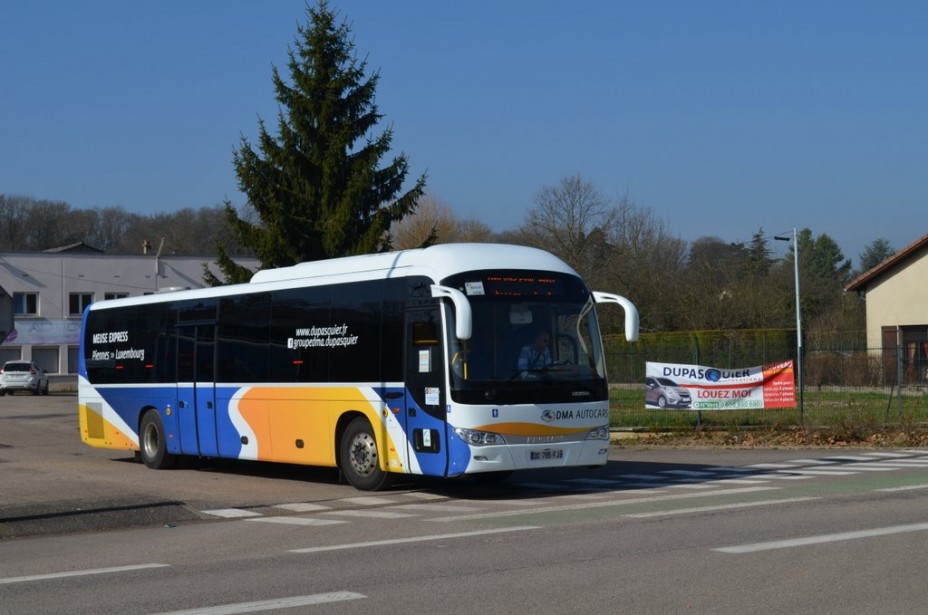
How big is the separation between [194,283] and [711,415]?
5725cm

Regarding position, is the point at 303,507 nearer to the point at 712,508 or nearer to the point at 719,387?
the point at 712,508

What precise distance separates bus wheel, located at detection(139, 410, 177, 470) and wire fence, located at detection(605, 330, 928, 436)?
1079 cm

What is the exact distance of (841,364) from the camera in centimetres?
2916

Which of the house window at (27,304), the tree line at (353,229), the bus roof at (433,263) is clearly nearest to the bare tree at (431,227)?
the tree line at (353,229)

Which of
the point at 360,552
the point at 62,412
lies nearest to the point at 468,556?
the point at 360,552

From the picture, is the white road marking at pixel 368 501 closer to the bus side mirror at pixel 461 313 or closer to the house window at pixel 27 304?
the bus side mirror at pixel 461 313

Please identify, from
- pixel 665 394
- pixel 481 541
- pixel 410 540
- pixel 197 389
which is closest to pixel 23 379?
pixel 665 394

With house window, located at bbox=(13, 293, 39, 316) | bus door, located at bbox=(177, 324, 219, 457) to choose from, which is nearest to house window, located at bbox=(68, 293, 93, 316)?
house window, located at bbox=(13, 293, 39, 316)

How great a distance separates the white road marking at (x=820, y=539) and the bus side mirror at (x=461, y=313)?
458 centimetres

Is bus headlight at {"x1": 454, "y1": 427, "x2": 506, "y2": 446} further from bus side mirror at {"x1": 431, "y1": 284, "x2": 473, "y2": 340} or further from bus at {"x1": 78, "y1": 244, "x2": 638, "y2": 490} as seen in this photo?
bus side mirror at {"x1": 431, "y1": 284, "x2": 473, "y2": 340}

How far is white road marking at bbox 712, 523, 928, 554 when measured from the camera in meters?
10.5

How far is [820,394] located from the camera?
2767 cm

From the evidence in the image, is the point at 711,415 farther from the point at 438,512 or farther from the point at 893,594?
the point at 893,594

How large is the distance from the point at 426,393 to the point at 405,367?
0.58m
